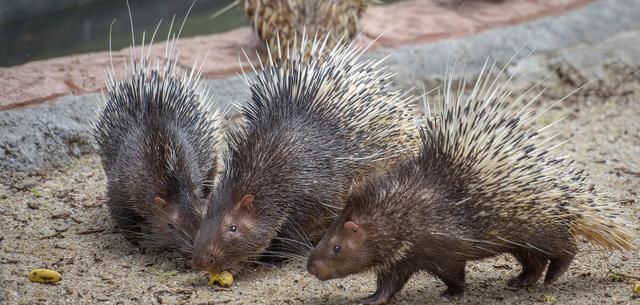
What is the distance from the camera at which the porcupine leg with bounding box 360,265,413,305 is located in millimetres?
3805

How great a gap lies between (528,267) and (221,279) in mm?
1348

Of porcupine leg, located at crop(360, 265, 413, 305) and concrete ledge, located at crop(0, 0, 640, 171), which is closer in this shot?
porcupine leg, located at crop(360, 265, 413, 305)

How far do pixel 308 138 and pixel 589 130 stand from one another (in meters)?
2.86

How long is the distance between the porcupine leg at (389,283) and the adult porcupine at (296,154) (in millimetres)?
521

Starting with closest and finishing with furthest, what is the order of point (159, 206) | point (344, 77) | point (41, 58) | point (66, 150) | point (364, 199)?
1. point (364, 199)
2. point (159, 206)
3. point (344, 77)
4. point (66, 150)
5. point (41, 58)

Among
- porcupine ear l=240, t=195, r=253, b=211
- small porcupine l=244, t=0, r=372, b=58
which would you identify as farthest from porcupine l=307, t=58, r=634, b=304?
small porcupine l=244, t=0, r=372, b=58

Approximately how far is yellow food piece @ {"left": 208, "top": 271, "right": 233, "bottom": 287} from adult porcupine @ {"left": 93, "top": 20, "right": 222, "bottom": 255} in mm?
206

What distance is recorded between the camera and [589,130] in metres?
6.45

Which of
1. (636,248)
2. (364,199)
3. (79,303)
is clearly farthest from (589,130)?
(79,303)

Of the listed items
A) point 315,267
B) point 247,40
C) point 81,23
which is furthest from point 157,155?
point 81,23

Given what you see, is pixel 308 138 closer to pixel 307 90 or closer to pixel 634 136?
pixel 307 90

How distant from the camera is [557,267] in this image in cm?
407

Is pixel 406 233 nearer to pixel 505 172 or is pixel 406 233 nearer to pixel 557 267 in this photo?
pixel 505 172

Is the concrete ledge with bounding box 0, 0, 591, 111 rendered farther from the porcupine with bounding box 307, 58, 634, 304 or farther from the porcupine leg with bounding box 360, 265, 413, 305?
the porcupine leg with bounding box 360, 265, 413, 305
